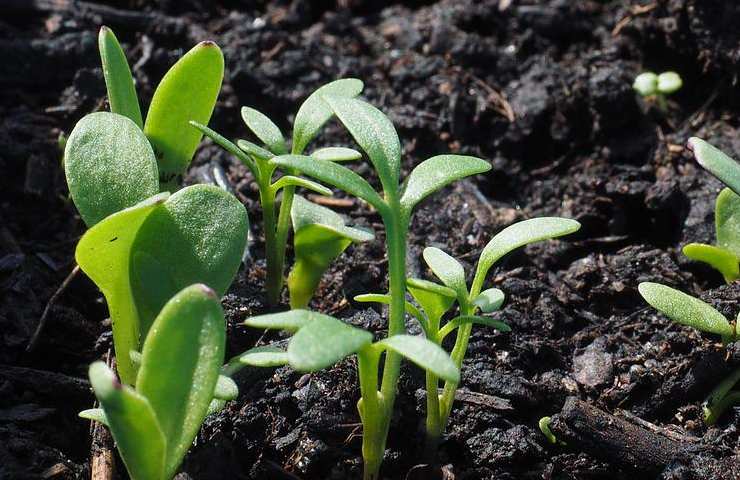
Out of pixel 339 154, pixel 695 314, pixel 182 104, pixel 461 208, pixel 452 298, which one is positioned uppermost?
pixel 182 104

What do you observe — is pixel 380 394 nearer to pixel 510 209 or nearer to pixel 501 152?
pixel 510 209

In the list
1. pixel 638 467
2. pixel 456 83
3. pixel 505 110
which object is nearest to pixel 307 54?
pixel 456 83

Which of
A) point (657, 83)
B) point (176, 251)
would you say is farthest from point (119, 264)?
point (657, 83)

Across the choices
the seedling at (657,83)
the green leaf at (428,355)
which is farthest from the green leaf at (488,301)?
the seedling at (657,83)

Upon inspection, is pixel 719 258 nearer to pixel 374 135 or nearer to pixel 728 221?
pixel 728 221

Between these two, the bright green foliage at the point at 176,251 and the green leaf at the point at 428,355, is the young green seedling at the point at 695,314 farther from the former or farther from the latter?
the bright green foliage at the point at 176,251
